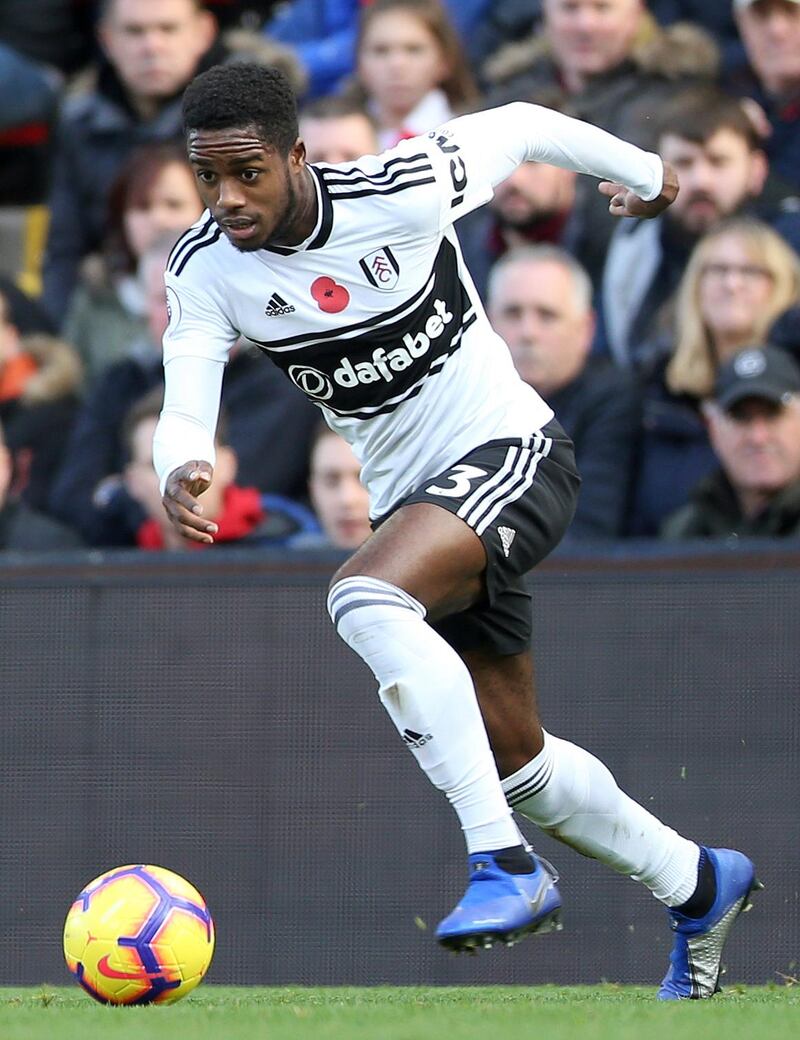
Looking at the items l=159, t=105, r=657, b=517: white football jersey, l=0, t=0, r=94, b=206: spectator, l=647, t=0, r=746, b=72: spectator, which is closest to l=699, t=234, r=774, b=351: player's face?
l=647, t=0, r=746, b=72: spectator

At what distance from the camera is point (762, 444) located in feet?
23.2

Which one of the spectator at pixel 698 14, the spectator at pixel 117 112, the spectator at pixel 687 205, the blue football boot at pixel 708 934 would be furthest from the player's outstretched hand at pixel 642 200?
the spectator at pixel 117 112

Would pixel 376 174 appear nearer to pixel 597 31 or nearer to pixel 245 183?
pixel 245 183

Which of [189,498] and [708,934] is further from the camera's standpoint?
[708,934]

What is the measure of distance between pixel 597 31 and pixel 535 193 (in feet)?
2.68

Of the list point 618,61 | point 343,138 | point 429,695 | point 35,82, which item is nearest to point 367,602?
point 429,695

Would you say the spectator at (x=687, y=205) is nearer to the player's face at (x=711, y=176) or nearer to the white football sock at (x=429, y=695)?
the player's face at (x=711, y=176)

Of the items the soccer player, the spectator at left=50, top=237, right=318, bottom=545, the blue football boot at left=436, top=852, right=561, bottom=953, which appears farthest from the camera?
the spectator at left=50, top=237, right=318, bottom=545

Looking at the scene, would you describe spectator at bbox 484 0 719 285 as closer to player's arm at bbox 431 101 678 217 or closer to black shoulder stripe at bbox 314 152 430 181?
player's arm at bbox 431 101 678 217

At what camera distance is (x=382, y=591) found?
4.62 m

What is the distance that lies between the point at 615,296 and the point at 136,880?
149 inches

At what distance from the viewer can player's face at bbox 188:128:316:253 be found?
4.65m

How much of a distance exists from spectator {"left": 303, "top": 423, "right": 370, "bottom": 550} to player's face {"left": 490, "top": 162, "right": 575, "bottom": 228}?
1.43m

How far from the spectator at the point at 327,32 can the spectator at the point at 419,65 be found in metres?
0.57
